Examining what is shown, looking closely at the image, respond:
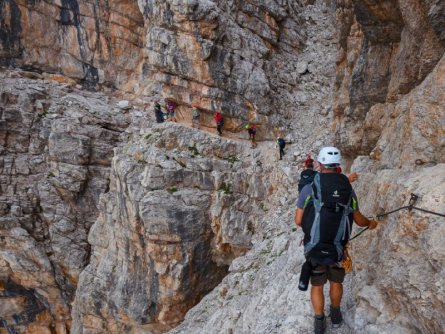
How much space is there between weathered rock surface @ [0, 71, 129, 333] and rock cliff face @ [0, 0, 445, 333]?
107 millimetres

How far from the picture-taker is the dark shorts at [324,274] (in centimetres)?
470

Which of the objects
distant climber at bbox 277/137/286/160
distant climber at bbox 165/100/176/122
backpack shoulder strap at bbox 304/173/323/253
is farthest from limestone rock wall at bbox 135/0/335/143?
backpack shoulder strap at bbox 304/173/323/253

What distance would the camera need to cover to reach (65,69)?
25906mm

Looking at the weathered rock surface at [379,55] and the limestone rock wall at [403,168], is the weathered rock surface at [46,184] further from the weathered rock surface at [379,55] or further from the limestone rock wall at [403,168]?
the limestone rock wall at [403,168]

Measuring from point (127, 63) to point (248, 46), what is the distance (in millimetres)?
11228

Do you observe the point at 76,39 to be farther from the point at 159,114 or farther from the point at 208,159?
the point at 208,159

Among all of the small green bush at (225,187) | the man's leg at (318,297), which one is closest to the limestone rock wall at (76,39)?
the small green bush at (225,187)

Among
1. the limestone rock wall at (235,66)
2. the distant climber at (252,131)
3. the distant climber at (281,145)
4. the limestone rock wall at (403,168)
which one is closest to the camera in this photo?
the limestone rock wall at (403,168)

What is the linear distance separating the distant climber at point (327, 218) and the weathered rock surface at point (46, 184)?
21.1 meters

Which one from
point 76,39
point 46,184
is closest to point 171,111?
point 46,184

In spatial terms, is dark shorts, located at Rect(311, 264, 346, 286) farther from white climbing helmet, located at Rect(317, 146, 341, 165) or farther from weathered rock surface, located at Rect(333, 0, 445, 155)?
weathered rock surface, located at Rect(333, 0, 445, 155)

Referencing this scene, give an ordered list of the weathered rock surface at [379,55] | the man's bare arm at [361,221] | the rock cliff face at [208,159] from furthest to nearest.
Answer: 1. the weathered rock surface at [379,55]
2. the rock cliff face at [208,159]
3. the man's bare arm at [361,221]

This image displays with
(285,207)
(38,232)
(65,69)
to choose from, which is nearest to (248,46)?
(285,207)

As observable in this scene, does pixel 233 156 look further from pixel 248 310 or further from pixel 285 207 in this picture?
pixel 248 310
